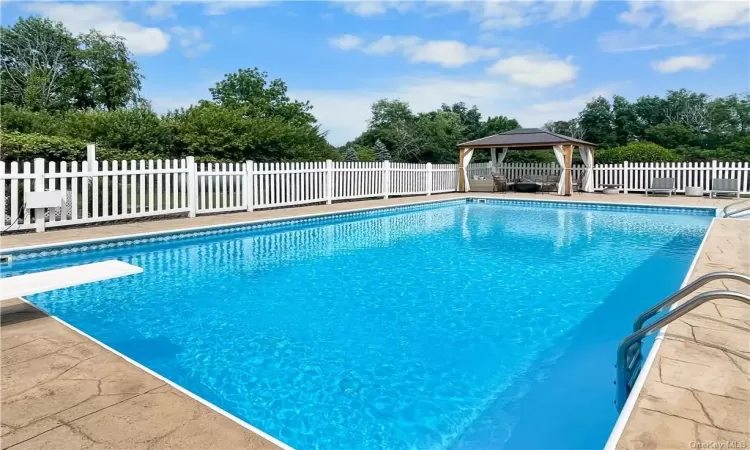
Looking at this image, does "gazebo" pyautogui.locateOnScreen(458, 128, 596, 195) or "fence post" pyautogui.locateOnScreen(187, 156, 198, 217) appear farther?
"gazebo" pyautogui.locateOnScreen(458, 128, 596, 195)

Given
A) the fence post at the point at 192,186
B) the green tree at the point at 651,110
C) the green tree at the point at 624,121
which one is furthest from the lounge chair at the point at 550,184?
the green tree at the point at 651,110

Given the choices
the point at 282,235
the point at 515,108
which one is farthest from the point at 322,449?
the point at 515,108

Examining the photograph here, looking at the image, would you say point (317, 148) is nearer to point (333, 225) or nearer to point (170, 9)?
point (170, 9)

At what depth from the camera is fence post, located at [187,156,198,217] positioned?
940 centimetres

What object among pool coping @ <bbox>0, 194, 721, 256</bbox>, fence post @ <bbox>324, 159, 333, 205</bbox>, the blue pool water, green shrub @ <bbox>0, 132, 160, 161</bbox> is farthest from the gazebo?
green shrub @ <bbox>0, 132, 160, 161</bbox>

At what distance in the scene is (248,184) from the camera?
35.3 feet

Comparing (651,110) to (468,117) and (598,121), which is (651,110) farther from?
(468,117)

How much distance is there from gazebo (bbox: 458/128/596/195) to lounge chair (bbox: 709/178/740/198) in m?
3.92

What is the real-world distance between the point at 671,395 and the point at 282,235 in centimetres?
740

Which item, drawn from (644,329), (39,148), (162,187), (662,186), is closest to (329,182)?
(162,187)

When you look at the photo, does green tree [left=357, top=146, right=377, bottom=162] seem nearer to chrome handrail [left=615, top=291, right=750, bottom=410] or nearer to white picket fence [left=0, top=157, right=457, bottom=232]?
white picket fence [left=0, top=157, right=457, bottom=232]

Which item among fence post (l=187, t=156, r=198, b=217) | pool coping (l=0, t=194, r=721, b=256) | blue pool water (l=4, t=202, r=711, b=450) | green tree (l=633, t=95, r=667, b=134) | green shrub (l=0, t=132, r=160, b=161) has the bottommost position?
blue pool water (l=4, t=202, r=711, b=450)

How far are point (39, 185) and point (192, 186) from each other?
8.80 ft

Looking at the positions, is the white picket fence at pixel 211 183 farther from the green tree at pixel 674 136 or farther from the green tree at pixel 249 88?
the green tree at pixel 249 88
